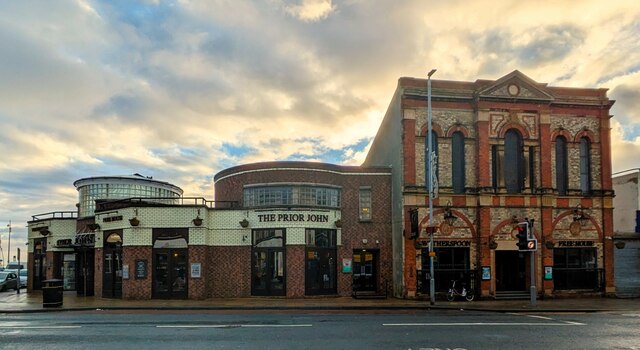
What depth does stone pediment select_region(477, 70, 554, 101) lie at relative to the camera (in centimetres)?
2709

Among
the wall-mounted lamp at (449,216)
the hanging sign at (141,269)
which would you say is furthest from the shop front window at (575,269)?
the hanging sign at (141,269)

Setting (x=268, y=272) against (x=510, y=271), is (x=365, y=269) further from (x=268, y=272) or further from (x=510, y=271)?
(x=510, y=271)

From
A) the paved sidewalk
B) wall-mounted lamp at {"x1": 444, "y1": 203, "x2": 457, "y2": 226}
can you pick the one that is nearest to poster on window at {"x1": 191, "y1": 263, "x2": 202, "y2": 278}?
the paved sidewalk

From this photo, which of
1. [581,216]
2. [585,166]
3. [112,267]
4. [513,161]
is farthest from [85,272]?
[585,166]

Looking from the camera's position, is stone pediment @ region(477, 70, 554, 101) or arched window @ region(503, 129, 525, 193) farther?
arched window @ region(503, 129, 525, 193)

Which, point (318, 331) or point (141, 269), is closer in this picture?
point (318, 331)

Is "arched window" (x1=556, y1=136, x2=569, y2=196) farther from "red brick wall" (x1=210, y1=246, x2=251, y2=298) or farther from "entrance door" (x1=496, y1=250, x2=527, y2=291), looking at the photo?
"red brick wall" (x1=210, y1=246, x2=251, y2=298)

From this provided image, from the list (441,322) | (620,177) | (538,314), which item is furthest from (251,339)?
(620,177)

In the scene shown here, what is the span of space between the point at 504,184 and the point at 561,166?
3670 millimetres

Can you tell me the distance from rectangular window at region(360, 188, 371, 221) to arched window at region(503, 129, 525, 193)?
712 cm

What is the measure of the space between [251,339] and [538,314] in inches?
493

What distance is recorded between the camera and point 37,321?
17.6 meters

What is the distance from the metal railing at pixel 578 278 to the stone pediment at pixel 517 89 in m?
8.92

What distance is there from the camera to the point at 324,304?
23.1 m
